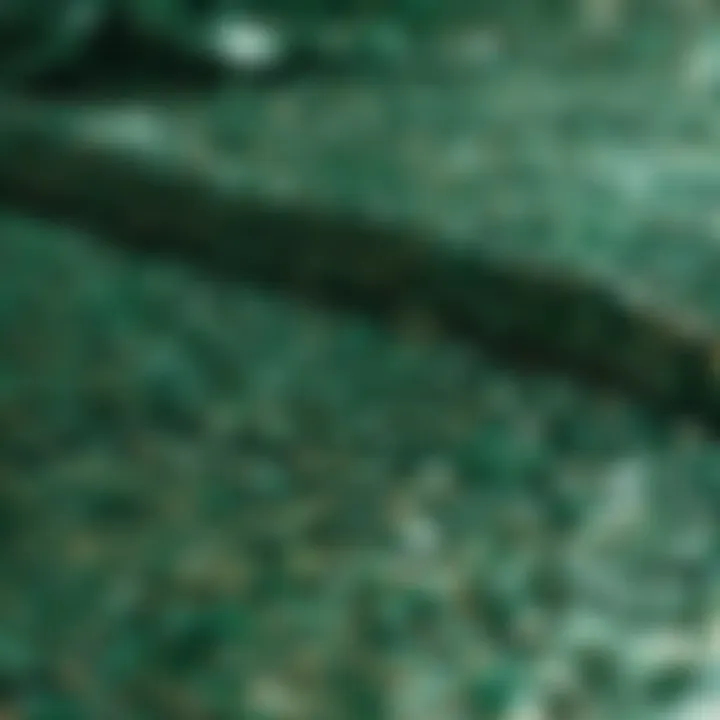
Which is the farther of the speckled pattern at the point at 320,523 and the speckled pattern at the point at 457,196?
the speckled pattern at the point at 457,196

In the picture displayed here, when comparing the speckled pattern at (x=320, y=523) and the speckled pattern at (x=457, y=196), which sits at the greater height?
the speckled pattern at (x=457, y=196)

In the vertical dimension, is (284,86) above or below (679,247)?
above

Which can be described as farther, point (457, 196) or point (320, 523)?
point (457, 196)

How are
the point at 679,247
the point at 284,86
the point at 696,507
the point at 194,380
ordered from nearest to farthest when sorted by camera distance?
the point at 696,507 → the point at 194,380 → the point at 679,247 → the point at 284,86

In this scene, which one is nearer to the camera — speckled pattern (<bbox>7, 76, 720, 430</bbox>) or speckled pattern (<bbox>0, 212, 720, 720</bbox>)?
speckled pattern (<bbox>0, 212, 720, 720</bbox>)

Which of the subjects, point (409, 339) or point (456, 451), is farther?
point (409, 339)

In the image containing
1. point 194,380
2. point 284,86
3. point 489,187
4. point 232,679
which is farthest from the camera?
point 284,86

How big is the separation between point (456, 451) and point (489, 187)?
391 mm

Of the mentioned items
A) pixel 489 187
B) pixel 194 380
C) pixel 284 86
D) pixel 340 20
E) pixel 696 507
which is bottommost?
pixel 696 507

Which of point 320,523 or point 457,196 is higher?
point 457,196

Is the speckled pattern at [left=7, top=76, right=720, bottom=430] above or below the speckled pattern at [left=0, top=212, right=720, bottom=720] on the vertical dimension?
above

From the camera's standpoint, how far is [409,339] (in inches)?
42.7

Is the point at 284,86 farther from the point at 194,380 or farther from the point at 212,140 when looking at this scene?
the point at 194,380

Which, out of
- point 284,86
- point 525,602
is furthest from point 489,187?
point 525,602
